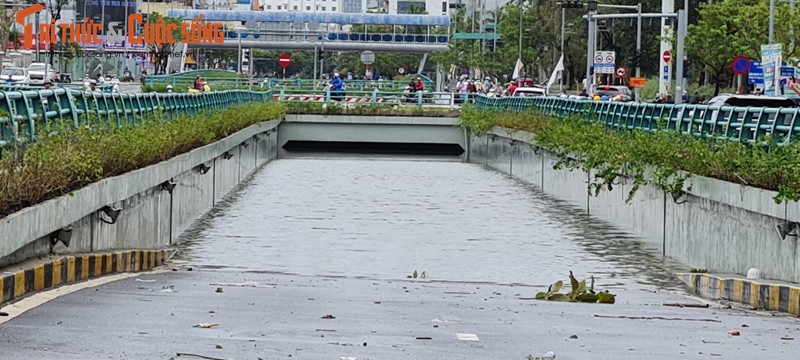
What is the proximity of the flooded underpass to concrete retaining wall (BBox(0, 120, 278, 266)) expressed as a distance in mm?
576

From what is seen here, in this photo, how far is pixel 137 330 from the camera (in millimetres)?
10195

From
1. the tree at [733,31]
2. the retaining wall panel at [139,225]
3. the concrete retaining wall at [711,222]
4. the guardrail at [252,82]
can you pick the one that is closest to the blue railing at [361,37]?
the guardrail at [252,82]

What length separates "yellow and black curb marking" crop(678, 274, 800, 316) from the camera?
583 inches

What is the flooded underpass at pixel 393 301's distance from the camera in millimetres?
9938

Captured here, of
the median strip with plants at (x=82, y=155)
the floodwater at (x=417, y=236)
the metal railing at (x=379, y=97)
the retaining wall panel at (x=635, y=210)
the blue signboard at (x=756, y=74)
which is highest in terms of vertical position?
the blue signboard at (x=756, y=74)

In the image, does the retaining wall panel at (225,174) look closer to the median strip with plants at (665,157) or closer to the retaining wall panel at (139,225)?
the median strip with plants at (665,157)

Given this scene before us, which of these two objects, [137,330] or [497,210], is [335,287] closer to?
[137,330]

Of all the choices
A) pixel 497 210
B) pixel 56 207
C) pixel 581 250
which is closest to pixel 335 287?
pixel 56 207

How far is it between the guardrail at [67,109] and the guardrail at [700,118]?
320 inches

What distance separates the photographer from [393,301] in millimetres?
13992

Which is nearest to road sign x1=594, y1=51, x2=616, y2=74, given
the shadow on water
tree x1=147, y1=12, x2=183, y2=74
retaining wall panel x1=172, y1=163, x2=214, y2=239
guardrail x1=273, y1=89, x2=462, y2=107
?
guardrail x1=273, y1=89, x2=462, y2=107

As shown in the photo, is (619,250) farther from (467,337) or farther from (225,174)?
(467,337)

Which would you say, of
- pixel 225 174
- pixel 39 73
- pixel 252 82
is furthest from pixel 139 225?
pixel 39 73

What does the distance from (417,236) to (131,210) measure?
1002 centimetres
